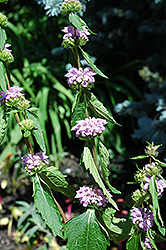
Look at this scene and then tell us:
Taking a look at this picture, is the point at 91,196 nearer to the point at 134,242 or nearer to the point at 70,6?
the point at 134,242

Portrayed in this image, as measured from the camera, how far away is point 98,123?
681 mm

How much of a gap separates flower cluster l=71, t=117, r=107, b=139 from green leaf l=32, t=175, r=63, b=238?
19 cm

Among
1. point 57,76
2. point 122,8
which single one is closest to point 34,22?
point 57,76

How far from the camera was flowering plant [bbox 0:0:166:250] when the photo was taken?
2.16ft

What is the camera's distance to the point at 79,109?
0.71 meters

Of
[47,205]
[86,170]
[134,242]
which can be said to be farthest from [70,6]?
[134,242]

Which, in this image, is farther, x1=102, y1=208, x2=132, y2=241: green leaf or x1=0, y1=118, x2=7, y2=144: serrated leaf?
x1=102, y1=208, x2=132, y2=241: green leaf

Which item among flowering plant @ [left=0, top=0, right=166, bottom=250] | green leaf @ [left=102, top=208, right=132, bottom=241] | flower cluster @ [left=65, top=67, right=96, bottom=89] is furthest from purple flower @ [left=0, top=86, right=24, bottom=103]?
green leaf @ [left=102, top=208, right=132, bottom=241]

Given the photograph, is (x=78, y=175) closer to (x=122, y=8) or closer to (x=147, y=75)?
(x=147, y=75)

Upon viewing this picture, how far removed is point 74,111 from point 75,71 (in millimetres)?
105

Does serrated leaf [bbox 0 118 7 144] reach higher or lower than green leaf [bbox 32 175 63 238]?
higher

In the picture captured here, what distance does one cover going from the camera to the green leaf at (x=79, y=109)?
2.30ft

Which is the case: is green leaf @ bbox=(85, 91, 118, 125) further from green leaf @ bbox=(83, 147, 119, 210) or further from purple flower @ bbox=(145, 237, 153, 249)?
purple flower @ bbox=(145, 237, 153, 249)

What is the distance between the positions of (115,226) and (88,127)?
0.34 m
